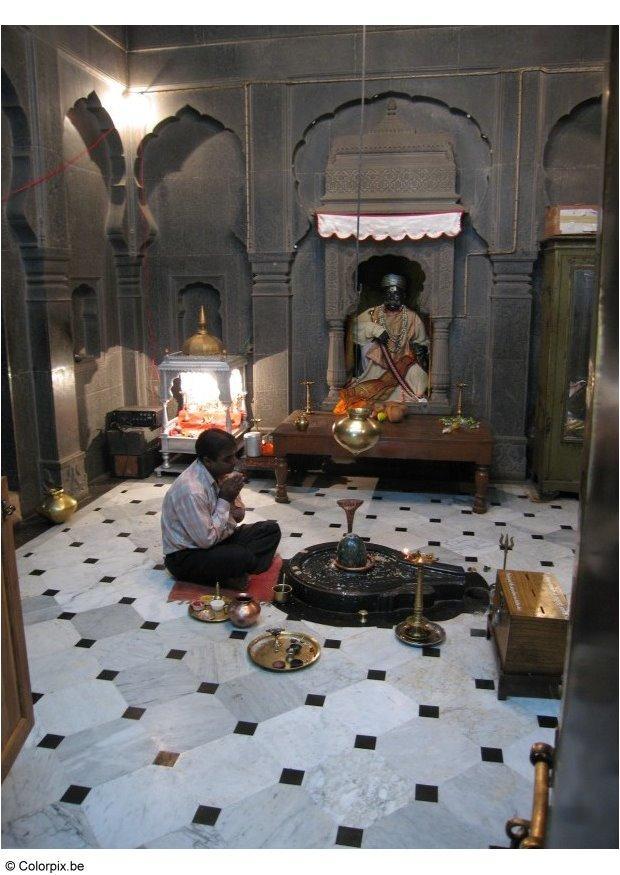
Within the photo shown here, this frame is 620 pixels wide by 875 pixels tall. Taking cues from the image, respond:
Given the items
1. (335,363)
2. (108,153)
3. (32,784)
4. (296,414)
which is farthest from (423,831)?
(108,153)

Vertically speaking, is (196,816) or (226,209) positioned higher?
(226,209)

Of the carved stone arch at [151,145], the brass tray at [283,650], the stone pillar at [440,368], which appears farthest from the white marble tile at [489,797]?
the carved stone arch at [151,145]

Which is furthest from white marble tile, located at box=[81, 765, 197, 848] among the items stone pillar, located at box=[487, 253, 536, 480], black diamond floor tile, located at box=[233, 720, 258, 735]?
stone pillar, located at box=[487, 253, 536, 480]

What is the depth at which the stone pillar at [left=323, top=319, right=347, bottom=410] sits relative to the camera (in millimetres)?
9705

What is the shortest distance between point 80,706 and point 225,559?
5.67ft

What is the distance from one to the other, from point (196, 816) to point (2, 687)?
1.24 metres

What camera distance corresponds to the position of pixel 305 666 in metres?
4.98

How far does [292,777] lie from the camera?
3.93 m

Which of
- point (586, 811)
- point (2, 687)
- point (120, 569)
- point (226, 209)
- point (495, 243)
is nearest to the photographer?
point (586, 811)

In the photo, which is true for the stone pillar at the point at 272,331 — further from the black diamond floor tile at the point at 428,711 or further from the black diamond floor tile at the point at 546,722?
the black diamond floor tile at the point at 546,722

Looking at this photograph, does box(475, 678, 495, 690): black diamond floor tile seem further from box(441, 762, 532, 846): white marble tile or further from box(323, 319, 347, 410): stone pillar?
box(323, 319, 347, 410): stone pillar

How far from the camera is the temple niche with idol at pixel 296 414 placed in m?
4.03

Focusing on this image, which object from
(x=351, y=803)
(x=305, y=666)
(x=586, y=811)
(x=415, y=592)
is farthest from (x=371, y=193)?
(x=586, y=811)

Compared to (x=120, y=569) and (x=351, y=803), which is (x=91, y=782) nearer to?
(x=351, y=803)
